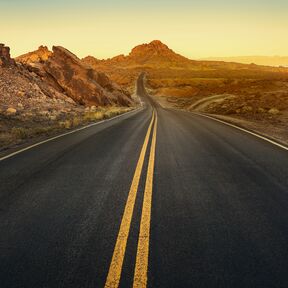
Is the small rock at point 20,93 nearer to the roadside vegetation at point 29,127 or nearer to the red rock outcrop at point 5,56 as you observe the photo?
the roadside vegetation at point 29,127

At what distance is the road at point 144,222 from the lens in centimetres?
342

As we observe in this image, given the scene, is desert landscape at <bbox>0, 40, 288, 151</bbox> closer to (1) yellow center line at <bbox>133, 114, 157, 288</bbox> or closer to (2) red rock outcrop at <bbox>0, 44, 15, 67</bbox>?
(2) red rock outcrop at <bbox>0, 44, 15, 67</bbox>

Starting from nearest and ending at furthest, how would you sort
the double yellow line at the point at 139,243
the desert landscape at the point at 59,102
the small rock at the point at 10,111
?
the double yellow line at the point at 139,243 < the desert landscape at the point at 59,102 < the small rock at the point at 10,111

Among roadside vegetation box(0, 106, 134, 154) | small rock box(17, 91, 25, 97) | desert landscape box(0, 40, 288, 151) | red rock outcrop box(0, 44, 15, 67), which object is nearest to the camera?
roadside vegetation box(0, 106, 134, 154)

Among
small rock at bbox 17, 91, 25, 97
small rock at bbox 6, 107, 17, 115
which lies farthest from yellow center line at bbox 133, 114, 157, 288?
small rock at bbox 17, 91, 25, 97

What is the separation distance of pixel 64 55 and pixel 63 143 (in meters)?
29.3

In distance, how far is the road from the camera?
3.42m

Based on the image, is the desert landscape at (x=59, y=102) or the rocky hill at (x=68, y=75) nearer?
the desert landscape at (x=59, y=102)

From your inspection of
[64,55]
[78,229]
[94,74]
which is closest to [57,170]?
[78,229]

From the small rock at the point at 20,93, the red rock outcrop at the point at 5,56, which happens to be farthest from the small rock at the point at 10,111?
the red rock outcrop at the point at 5,56

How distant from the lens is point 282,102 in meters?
29.4

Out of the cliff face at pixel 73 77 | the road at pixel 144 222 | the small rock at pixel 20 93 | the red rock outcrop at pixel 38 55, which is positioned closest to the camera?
the road at pixel 144 222

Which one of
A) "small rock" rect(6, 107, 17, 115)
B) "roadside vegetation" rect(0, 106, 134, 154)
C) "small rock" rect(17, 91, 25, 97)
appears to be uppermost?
"small rock" rect(17, 91, 25, 97)

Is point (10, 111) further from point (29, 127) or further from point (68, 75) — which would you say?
point (68, 75)
